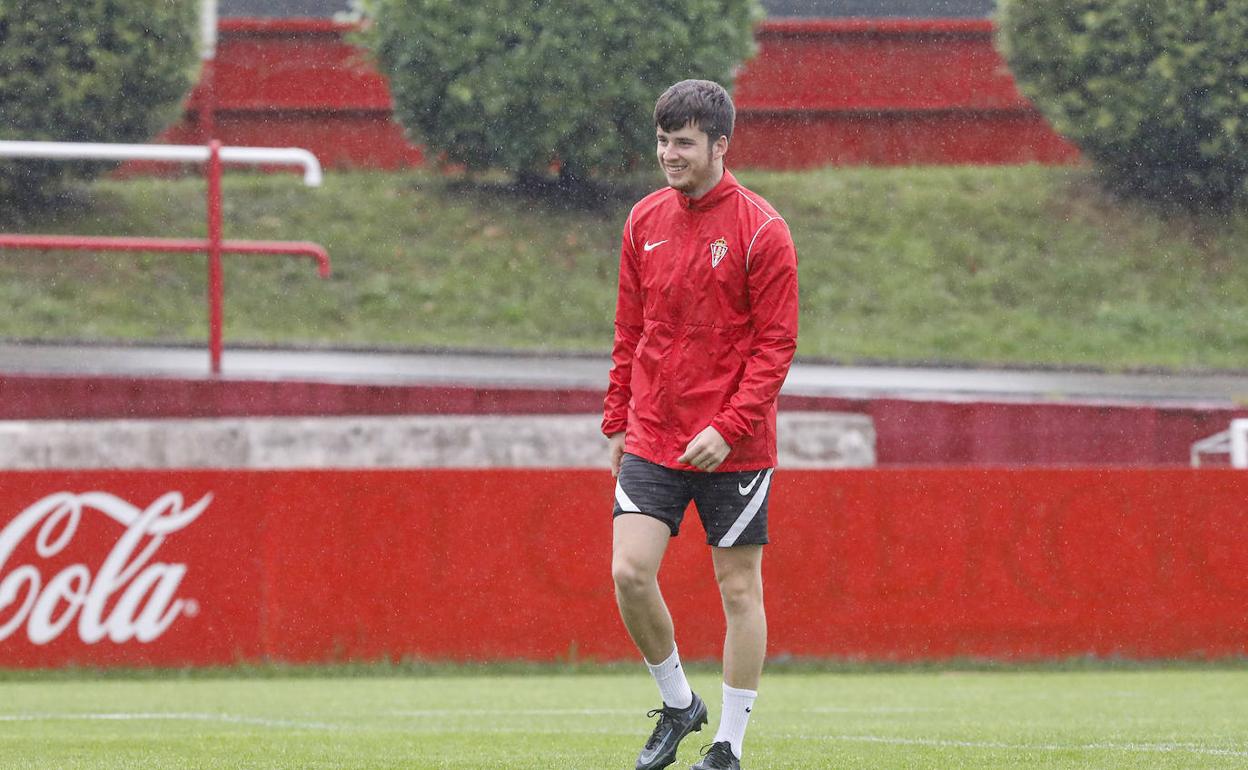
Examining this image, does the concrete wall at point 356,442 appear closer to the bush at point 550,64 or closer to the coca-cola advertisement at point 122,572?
the coca-cola advertisement at point 122,572

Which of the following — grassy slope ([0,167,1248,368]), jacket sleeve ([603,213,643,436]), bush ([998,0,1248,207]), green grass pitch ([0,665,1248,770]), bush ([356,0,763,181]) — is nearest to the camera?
jacket sleeve ([603,213,643,436])

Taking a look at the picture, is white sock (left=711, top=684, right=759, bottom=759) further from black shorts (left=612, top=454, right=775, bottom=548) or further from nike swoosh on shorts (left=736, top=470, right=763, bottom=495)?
nike swoosh on shorts (left=736, top=470, right=763, bottom=495)

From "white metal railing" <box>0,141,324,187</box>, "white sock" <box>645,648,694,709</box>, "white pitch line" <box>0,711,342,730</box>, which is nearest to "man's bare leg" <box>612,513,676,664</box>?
"white sock" <box>645,648,694,709</box>

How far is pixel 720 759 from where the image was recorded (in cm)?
573

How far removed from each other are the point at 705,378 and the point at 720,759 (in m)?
1.13

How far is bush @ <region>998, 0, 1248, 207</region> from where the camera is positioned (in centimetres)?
2394

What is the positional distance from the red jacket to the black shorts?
1.6 inches

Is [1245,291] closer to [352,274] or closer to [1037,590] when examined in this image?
[352,274]

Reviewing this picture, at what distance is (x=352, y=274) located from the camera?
2434 centimetres

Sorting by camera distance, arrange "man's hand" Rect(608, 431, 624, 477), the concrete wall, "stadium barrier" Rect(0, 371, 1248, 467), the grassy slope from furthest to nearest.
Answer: the grassy slope < "stadium barrier" Rect(0, 371, 1248, 467) < the concrete wall < "man's hand" Rect(608, 431, 624, 477)

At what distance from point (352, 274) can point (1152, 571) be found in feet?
44.8

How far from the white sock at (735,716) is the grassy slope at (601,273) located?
1614 cm

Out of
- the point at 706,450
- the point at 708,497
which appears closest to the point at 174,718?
the point at 708,497

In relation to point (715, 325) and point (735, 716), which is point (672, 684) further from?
point (715, 325)
